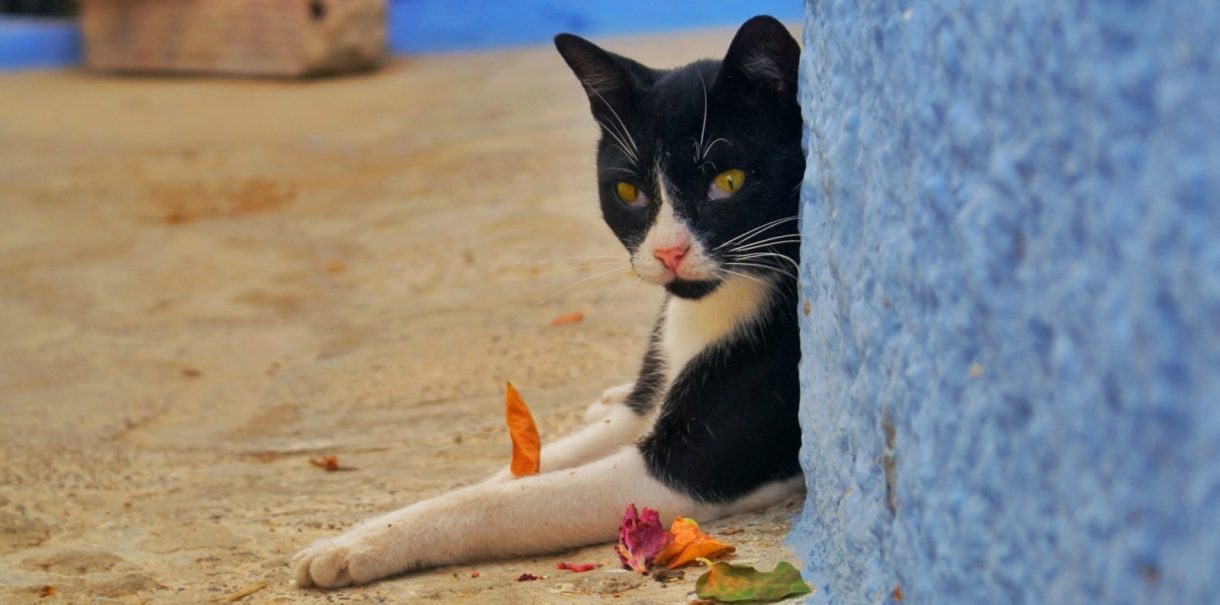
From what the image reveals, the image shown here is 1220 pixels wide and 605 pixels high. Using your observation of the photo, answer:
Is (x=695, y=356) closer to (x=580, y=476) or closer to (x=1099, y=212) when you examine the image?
(x=580, y=476)

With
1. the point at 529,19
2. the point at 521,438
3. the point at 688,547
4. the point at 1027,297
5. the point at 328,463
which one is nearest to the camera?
the point at 1027,297

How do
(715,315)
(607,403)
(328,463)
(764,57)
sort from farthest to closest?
(607,403)
(328,463)
(715,315)
(764,57)

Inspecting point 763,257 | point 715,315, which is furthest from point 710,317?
point 763,257

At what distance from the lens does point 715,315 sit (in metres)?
2.22

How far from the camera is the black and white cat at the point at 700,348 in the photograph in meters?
2.03

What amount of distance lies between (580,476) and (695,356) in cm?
31

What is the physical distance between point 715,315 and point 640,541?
0.49 metres

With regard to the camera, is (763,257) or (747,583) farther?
(763,257)

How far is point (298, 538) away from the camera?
87.3 inches

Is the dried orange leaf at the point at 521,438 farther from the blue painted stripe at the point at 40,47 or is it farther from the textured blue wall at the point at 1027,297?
the blue painted stripe at the point at 40,47

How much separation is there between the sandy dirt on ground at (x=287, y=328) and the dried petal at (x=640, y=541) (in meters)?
0.03

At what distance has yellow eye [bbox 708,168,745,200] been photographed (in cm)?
206

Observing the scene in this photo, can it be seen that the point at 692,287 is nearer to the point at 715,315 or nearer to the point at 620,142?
the point at 715,315

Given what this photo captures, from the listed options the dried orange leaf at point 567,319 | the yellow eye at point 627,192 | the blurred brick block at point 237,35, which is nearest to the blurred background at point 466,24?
the blurred brick block at point 237,35
